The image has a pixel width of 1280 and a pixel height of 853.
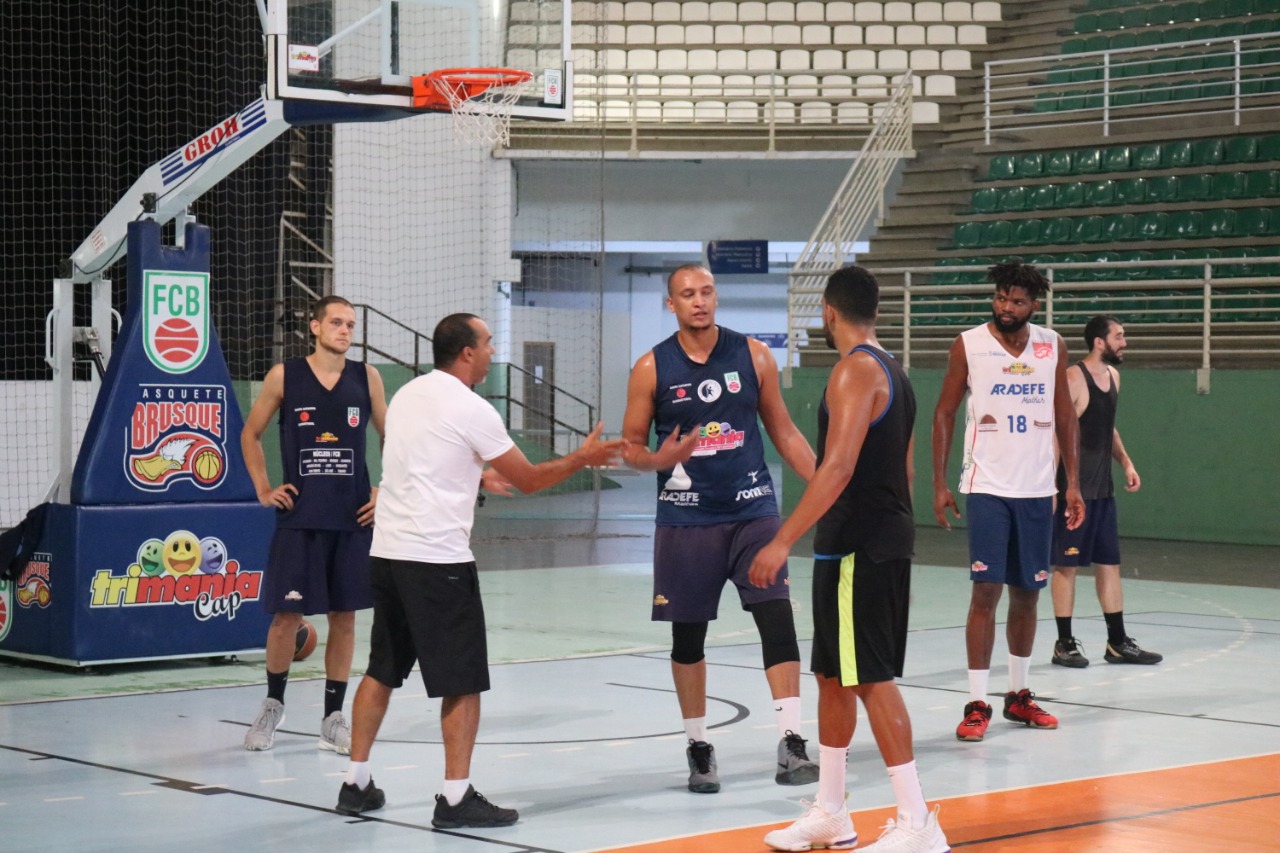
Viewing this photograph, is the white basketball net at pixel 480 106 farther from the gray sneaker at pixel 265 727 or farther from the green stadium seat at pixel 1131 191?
the green stadium seat at pixel 1131 191

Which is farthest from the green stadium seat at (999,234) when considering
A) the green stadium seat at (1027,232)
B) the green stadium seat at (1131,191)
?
the green stadium seat at (1131,191)

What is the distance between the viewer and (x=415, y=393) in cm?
543

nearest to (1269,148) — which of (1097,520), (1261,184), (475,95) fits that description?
(1261,184)

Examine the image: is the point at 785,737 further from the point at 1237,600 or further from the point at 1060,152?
the point at 1060,152

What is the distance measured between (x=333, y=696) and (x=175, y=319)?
9.27 ft

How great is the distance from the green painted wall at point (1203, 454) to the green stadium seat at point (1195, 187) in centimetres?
292

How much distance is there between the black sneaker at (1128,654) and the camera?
9.01m

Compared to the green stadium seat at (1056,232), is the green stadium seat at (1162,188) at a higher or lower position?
higher

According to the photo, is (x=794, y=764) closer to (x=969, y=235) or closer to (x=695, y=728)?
(x=695, y=728)

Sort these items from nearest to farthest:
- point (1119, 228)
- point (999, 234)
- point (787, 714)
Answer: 1. point (787, 714)
2. point (1119, 228)
3. point (999, 234)

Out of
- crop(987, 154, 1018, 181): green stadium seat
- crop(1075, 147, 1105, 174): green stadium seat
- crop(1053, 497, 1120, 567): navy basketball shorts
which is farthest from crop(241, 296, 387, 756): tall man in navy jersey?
crop(987, 154, 1018, 181): green stadium seat

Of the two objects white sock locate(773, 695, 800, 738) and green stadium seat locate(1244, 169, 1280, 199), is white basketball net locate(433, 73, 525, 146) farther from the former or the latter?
green stadium seat locate(1244, 169, 1280, 199)

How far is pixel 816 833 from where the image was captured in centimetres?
505

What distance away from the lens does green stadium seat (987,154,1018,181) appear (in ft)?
68.2
